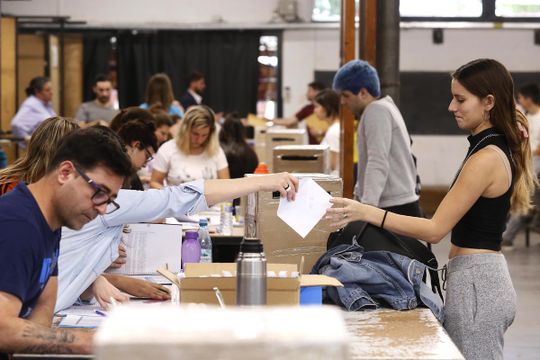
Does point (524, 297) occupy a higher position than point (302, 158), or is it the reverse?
point (302, 158)

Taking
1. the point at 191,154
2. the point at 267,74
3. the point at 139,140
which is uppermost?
the point at 267,74

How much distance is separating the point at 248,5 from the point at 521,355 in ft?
29.9

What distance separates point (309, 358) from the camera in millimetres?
1562

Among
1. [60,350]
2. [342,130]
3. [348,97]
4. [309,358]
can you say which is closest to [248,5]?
[342,130]

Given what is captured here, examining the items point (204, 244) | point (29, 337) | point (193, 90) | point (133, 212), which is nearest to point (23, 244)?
point (29, 337)

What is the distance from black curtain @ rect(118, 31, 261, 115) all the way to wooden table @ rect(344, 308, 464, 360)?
10736 millimetres

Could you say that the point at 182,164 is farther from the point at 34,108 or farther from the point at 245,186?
the point at 34,108

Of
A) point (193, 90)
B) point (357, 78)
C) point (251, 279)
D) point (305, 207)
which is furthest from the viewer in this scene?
point (193, 90)

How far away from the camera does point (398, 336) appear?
9.99 ft

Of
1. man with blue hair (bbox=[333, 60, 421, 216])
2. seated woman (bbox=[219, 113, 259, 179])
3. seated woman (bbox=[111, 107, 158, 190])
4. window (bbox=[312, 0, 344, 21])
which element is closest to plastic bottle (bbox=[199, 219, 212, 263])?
seated woman (bbox=[111, 107, 158, 190])

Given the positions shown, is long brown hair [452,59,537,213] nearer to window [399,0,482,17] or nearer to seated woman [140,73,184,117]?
window [399,0,482,17]

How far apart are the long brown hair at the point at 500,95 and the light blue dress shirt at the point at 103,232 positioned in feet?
3.39

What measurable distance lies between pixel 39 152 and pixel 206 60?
10.7 m

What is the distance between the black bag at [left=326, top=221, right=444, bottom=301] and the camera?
3672 millimetres
